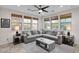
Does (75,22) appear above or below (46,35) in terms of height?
above

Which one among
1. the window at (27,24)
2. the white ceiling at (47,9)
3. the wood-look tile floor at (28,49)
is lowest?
the wood-look tile floor at (28,49)

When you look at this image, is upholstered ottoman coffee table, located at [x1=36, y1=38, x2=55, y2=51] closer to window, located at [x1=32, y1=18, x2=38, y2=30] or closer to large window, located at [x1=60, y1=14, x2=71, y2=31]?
A: window, located at [x1=32, y1=18, x2=38, y2=30]

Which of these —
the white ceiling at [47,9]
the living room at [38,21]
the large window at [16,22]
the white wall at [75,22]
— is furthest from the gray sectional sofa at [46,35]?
the white ceiling at [47,9]

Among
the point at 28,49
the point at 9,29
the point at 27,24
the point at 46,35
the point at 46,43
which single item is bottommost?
the point at 28,49

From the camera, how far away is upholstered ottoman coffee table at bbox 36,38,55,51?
1.47 metres

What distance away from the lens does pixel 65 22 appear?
5.24 feet

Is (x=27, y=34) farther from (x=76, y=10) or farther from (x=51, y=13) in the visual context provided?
(x=76, y=10)

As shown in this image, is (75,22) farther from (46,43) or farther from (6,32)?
(6,32)

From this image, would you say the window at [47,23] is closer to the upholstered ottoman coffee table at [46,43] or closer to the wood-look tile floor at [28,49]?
the upholstered ottoman coffee table at [46,43]

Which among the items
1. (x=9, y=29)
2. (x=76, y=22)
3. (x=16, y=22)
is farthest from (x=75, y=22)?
(x=9, y=29)

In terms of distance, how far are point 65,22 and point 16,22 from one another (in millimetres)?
1305

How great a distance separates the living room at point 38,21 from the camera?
4.96 ft

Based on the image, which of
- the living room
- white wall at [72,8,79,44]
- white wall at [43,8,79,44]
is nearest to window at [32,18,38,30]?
the living room
